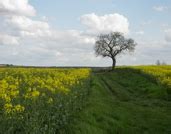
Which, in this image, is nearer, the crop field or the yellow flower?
the crop field

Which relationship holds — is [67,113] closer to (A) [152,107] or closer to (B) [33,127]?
(B) [33,127]

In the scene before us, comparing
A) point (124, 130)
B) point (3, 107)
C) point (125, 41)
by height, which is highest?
point (125, 41)

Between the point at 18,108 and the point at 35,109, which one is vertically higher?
the point at 18,108

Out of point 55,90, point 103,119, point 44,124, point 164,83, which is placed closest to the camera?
point 44,124

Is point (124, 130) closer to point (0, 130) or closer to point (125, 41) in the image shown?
point (0, 130)

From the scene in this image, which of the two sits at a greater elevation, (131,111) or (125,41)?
(125,41)

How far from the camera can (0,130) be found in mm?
10852

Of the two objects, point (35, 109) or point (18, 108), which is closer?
point (18, 108)

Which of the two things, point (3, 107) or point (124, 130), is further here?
point (124, 130)

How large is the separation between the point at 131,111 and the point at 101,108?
2159mm

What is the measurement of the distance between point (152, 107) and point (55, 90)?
9596mm

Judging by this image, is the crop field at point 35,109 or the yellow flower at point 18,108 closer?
the crop field at point 35,109

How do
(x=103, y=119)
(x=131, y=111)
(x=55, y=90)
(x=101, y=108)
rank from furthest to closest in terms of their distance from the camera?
(x=131, y=111)
(x=101, y=108)
(x=103, y=119)
(x=55, y=90)

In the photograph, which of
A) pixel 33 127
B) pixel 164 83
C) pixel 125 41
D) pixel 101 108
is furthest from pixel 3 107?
pixel 125 41
